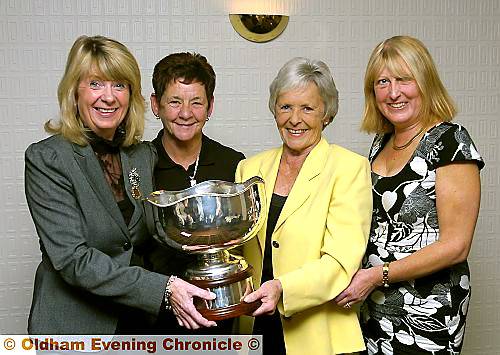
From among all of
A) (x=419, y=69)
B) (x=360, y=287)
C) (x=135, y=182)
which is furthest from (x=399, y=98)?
(x=135, y=182)

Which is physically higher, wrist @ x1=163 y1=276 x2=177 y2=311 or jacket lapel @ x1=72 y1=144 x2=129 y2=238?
jacket lapel @ x1=72 y1=144 x2=129 y2=238

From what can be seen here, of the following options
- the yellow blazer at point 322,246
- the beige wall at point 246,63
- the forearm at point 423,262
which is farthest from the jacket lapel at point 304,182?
the beige wall at point 246,63

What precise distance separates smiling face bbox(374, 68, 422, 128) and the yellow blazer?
18cm

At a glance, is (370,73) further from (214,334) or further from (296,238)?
(214,334)

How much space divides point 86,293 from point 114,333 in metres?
0.12

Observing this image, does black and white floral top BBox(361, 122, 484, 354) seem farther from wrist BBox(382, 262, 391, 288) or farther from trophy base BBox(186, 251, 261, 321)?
trophy base BBox(186, 251, 261, 321)

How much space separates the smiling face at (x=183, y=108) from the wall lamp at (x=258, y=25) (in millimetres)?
853

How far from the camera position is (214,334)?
6.35ft

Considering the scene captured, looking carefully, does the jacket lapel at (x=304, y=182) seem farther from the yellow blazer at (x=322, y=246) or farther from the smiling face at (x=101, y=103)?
the smiling face at (x=101, y=103)

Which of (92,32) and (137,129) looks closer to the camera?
(137,129)

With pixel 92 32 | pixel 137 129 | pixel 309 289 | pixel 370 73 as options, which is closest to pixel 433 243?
pixel 309 289

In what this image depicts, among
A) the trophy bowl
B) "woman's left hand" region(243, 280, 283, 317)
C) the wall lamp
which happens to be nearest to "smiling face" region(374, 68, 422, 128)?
Result: the trophy bowl

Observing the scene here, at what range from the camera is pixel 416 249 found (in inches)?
71.0

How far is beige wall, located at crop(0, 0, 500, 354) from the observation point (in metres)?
2.55
